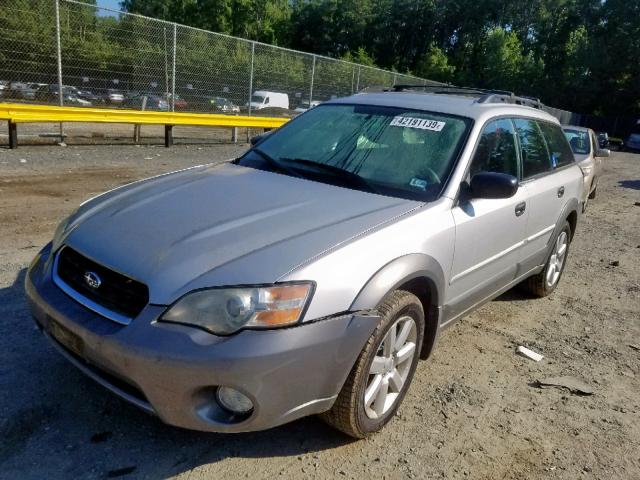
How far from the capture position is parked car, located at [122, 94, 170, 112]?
11635 mm

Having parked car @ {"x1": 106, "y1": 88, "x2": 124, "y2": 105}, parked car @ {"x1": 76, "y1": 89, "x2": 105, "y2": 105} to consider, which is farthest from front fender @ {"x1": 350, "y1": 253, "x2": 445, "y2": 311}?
parked car @ {"x1": 106, "y1": 88, "x2": 124, "y2": 105}

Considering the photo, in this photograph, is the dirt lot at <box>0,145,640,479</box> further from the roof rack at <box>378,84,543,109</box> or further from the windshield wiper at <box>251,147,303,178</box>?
the roof rack at <box>378,84,543,109</box>

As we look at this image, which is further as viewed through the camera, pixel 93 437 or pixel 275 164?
pixel 275 164

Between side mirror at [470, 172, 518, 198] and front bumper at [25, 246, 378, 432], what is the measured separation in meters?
1.15

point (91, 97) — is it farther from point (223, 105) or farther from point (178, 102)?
point (223, 105)

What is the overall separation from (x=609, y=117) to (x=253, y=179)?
2137 inches

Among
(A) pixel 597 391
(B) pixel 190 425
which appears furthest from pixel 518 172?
(B) pixel 190 425

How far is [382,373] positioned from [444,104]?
6.40ft

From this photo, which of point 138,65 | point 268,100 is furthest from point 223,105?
point 138,65

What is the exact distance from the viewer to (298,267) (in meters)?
2.21

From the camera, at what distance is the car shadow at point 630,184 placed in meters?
14.7

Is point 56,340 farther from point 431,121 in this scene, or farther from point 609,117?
point 609,117

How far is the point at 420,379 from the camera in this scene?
333 centimetres

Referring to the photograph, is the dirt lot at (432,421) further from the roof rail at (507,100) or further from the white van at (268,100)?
the white van at (268,100)
